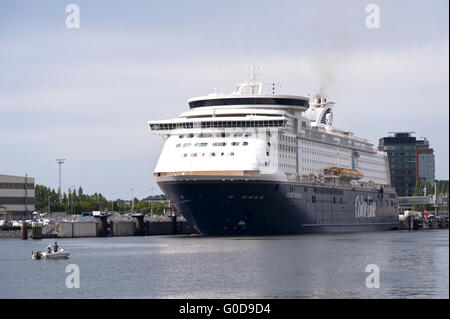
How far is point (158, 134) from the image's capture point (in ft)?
297

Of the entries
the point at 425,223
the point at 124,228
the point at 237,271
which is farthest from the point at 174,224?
the point at 237,271

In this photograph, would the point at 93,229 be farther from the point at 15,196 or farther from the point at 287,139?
the point at 15,196

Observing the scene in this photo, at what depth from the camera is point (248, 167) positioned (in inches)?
3305

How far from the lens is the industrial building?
130 m

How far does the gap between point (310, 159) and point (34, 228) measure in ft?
105

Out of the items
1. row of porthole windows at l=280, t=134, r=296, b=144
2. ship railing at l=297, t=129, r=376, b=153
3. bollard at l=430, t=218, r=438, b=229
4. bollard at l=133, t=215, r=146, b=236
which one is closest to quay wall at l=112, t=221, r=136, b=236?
bollard at l=133, t=215, r=146, b=236

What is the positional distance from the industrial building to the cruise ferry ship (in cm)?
4694

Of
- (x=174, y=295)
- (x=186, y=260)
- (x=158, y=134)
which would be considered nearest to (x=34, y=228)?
(x=158, y=134)

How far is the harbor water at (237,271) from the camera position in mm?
44969

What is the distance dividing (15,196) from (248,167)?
58722 millimetres

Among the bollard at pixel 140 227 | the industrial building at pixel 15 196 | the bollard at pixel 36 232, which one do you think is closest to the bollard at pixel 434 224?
the bollard at pixel 140 227

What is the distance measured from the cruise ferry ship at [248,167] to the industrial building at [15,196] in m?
46.9

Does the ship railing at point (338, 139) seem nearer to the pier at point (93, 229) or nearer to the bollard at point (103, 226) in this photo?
the pier at point (93, 229)
